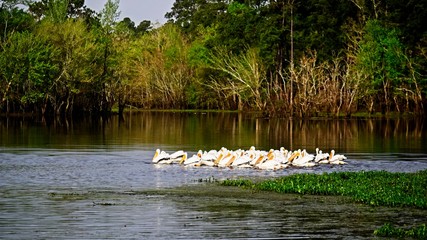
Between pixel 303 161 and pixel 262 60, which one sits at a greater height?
pixel 262 60

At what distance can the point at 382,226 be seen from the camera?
15328 millimetres

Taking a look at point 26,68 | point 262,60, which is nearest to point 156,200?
point 26,68

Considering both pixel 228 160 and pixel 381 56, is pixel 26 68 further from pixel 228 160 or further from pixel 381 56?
pixel 228 160

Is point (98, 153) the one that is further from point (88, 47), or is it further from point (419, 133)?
point (88, 47)

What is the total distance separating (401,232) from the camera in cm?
1466

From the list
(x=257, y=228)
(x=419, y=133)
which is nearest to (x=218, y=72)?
(x=419, y=133)

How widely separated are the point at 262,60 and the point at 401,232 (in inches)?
2716

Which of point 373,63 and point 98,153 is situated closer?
point 98,153

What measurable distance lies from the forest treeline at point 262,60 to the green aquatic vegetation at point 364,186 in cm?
4602

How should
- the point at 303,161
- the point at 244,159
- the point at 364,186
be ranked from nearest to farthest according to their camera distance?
1. the point at 364,186
2. the point at 244,159
3. the point at 303,161

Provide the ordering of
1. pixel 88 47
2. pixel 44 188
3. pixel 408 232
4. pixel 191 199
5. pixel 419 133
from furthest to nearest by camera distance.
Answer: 1. pixel 88 47
2. pixel 419 133
3. pixel 44 188
4. pixel 191 199
5. pixel 408 232

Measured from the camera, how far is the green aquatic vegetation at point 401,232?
14.4 metres

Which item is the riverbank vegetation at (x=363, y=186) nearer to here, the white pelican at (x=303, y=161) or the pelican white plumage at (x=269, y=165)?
the pelican white plumage at (x=269, y=165)

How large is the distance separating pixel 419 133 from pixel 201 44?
176 ft
